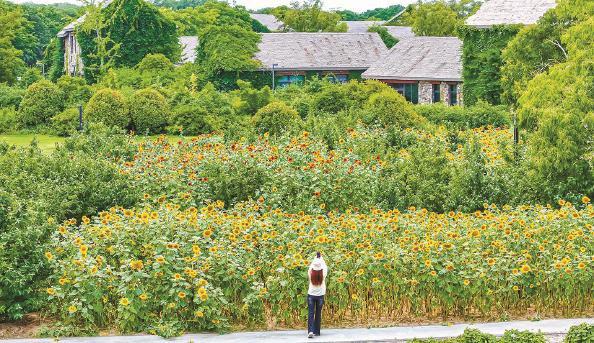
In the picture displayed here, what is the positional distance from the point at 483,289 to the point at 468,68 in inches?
1144

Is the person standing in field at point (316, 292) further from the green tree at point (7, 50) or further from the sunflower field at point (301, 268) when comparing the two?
the green tree at point (7, 50)

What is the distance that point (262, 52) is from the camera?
51.5 metres

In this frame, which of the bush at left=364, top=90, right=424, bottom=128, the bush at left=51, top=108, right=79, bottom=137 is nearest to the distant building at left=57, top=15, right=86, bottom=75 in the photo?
the bush at left=51, top=108, right=79, bottom=137

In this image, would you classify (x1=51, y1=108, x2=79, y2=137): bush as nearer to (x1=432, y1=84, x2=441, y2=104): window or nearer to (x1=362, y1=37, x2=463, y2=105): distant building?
(x1=362, y1=37, x2=463, y2=105): distant building

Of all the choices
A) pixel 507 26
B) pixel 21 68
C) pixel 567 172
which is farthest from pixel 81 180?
pixel 21 68

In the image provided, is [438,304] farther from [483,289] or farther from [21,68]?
[21,68]

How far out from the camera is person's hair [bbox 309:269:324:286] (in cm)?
1120

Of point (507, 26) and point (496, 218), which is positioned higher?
point (507, 26)

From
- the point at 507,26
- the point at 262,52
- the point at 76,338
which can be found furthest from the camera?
the point at 262,52

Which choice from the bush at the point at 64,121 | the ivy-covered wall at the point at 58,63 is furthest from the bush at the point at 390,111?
the ivy-covered wall at the point at 58,63

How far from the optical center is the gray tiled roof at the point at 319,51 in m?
51.5

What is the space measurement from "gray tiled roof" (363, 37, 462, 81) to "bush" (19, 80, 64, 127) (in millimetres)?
16989

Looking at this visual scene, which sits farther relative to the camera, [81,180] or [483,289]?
[81,180]

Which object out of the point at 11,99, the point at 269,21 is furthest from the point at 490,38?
the point at 269,21
